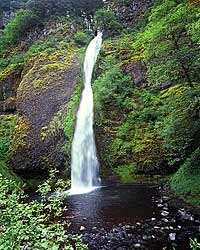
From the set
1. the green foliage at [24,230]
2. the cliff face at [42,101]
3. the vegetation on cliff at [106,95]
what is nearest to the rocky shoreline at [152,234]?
the vegetation on cliff at [106,95]

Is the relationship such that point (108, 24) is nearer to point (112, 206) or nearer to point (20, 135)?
point (20, 135)

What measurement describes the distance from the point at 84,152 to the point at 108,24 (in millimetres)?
16604

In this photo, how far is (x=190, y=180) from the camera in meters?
12.2

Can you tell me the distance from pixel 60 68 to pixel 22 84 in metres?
3.46

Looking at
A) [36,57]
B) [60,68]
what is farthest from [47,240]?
[36,57]

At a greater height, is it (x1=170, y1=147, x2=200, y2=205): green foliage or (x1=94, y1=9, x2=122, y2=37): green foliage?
(x1=94, y1=9, x2=122, y2=37): green foliage

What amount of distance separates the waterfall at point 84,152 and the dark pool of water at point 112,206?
79.4 inches

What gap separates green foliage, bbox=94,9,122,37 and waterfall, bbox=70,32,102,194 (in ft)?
32.0

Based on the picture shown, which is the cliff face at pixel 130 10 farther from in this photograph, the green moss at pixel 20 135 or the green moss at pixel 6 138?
the green moss at pixel 20 135

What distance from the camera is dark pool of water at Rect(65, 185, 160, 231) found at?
1001cm

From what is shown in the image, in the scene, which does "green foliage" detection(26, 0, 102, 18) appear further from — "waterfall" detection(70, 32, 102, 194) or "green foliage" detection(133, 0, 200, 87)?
"green foliage" detection(133, 0, 200, 87)

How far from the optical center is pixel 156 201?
38.8ft

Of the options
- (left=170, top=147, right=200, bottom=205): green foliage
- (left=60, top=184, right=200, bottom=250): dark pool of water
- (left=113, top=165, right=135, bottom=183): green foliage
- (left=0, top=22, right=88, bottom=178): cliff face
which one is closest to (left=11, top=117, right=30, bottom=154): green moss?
(left=0, top=22, right=88, bottom=178): cliff face

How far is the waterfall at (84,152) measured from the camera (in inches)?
675
